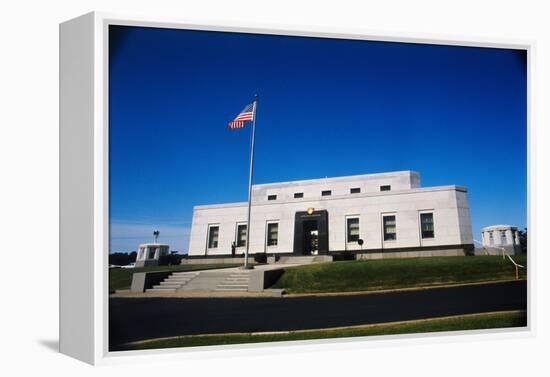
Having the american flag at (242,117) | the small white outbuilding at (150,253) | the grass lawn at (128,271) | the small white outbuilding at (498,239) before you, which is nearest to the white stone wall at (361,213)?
the grass lawn at (128,271)

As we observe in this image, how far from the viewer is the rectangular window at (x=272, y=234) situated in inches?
662

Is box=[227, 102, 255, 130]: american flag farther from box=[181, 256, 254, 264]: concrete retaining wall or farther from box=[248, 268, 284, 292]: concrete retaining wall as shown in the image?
box=[248, 268, 284, 292]: concrete retaining wall

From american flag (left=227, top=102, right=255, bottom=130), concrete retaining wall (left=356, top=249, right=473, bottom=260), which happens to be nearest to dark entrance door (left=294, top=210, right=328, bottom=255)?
concrete retaining wall (left=356, top=249, right=473, bottom=260)

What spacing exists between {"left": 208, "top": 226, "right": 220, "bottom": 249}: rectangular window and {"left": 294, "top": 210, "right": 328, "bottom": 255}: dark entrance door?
1.54 metres

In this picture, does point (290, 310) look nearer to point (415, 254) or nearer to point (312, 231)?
point (312, 231)

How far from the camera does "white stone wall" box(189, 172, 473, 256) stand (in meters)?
16.4

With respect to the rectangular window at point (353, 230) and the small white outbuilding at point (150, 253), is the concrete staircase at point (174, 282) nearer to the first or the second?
the small white outbuilding at point (150, 253)

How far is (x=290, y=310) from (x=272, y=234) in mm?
1575

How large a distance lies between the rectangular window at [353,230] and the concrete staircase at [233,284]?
2111 mm

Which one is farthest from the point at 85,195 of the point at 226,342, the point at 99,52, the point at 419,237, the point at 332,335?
the point at 419,237

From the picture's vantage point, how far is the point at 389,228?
17016 millimetres

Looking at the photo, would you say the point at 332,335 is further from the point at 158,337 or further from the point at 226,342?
the point at 158,337

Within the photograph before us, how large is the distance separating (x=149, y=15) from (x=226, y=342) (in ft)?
18.0

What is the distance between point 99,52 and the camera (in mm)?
14305
